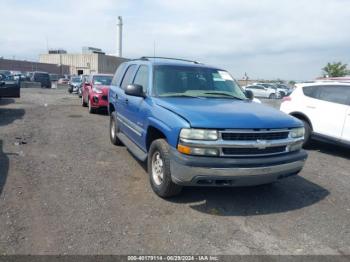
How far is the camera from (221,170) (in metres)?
3.88

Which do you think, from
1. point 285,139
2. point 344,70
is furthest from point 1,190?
point 344,70

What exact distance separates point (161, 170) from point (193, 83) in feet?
5.48

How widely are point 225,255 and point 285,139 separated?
1818mm

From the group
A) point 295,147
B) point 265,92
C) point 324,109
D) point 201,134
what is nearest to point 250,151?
point 201,134

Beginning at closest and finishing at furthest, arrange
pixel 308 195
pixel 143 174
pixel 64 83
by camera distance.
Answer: pixel 308 195
pixel 143 174
pixel 64 83

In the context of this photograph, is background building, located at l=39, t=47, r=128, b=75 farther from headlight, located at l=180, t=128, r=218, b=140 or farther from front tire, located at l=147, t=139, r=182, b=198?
headlight, located at l=180, t=128, r=218, b=140

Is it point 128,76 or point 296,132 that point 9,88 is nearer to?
point 128,76

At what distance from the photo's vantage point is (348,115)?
730 centimetres

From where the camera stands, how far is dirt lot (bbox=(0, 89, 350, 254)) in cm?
343

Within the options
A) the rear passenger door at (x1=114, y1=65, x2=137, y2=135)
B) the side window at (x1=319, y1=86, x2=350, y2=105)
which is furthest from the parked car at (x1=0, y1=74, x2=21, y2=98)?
the side window at (x1=319, y1=86, x2=350, y2=105)

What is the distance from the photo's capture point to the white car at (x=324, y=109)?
7434 mm

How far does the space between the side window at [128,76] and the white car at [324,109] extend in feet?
14.6

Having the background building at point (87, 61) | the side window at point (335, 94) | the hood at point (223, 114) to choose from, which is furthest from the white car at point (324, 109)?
the background building at point (87, 61)

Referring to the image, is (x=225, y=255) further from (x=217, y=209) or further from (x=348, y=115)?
(x=348, y=115)
